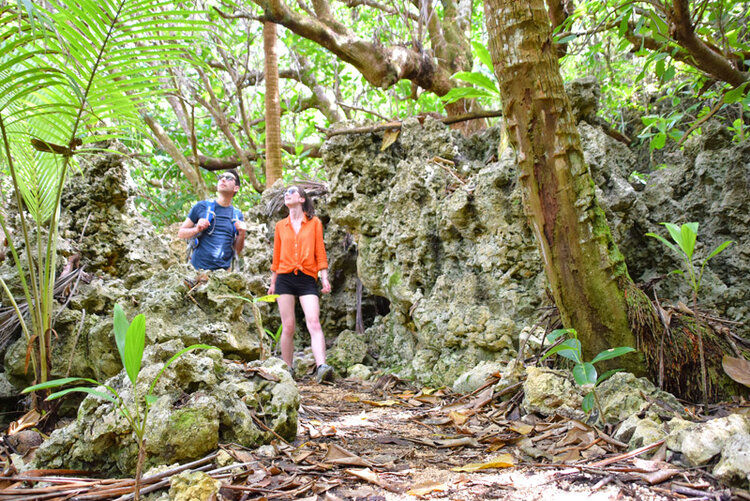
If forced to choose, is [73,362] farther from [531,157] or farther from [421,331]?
[531,157]

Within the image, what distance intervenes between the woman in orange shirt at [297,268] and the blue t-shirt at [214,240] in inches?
20.3

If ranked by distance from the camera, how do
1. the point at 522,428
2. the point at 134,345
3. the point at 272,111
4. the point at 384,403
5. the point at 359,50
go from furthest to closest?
the point at 272,111 → the point at 359,50 → the point at 384,403 → the point at 522,428 → the point at 134,345

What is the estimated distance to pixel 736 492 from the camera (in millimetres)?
1425

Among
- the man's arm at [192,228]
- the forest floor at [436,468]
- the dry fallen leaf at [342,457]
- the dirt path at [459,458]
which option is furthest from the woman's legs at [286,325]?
the dry fallen leaf at [342,457]

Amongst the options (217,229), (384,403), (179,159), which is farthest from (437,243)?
(179,159)

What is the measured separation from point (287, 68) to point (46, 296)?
26.6 ft

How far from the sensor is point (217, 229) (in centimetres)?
477

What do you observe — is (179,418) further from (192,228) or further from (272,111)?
A: (272,111)

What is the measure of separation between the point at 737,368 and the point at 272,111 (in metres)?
6.28

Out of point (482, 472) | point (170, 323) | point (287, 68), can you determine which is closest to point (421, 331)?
point (170, 323)

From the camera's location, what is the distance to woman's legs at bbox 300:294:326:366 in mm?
4660

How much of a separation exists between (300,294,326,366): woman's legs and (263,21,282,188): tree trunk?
2622mm

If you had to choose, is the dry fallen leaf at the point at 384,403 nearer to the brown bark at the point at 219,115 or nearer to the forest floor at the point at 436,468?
the forest floor at the point at 436,468

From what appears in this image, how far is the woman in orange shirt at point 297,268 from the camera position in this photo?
191 inches
